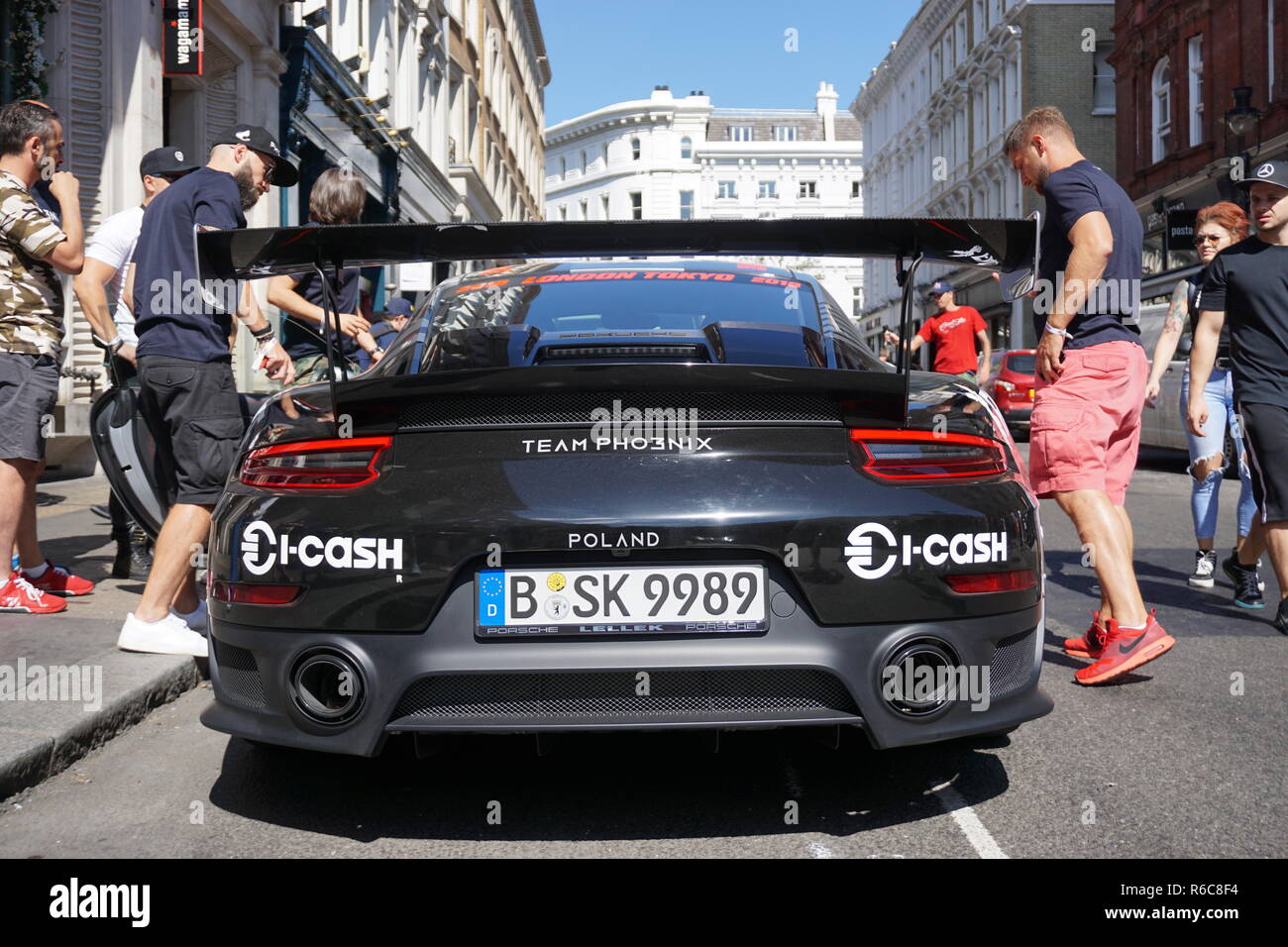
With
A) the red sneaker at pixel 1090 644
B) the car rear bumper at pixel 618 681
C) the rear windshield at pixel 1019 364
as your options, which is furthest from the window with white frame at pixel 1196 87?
the car rear bumper at pixel 618 681

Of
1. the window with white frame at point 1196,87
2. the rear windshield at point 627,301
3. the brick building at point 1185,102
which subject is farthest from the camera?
the window with white frame at point 1196,87

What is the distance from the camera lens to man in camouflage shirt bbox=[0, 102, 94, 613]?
493 cm

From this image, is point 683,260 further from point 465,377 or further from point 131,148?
point 131,148

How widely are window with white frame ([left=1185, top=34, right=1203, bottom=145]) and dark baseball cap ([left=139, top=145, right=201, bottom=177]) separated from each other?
2967cm

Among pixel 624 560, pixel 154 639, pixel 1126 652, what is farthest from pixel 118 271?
pixel 1126 652

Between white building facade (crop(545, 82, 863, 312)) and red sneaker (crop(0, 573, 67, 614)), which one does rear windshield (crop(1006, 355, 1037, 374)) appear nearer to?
red sneaker (crop(0, 573, 67, 614))

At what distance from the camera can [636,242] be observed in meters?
2.99

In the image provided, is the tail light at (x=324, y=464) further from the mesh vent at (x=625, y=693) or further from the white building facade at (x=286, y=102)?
the white building facade at (x=286, y=102)

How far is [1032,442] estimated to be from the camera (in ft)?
15.1

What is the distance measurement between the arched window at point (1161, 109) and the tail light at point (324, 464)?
1317 inches

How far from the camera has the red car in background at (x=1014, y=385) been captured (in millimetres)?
19141

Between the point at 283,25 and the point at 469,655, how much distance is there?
606 inches

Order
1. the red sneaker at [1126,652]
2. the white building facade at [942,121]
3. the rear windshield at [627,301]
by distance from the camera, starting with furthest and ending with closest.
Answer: the white building facade at [942,121], the red sneaker at [1126,652], the rear windshield at [627,301]

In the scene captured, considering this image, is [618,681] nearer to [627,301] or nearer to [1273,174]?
[627,301]
